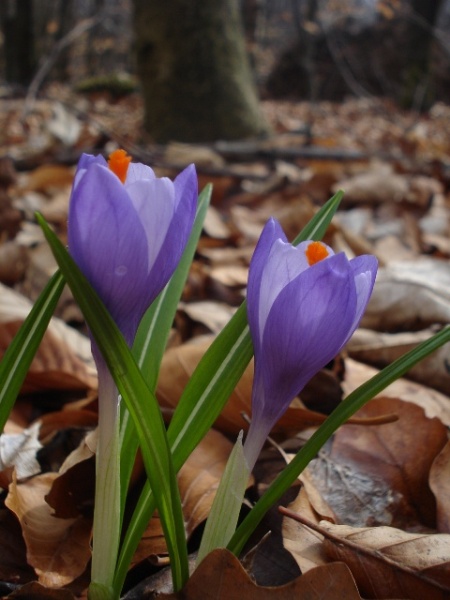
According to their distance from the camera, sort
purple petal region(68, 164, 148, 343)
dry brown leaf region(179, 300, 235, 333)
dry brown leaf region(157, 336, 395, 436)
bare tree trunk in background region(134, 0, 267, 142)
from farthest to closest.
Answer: bare tree trunk in background region(134, 0, 267, 142), dry brown leaf region(179, 300, 235, 333), dry brown leaf region(157, 336, 395, 436), purple petal region(68, 164, 148, 343)

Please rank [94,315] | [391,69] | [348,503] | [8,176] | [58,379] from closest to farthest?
[94,315], [348,503], [58,379], [8,176], [391,69]

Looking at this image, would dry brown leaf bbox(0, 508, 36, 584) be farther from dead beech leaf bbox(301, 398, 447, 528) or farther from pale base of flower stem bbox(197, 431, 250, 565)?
dead beech leaf bbox(301, 398, 447, 528)

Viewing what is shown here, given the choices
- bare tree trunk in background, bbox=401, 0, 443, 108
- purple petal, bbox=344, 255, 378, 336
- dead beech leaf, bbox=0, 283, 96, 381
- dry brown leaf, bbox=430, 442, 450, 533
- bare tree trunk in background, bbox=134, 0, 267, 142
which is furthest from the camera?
bare tree trunk in background, bbox=401, 0, 443, 108

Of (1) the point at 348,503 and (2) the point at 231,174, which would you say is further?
(2) the point at 231,174

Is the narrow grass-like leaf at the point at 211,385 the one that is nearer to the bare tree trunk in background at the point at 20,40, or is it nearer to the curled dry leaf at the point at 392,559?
the curled dry leaf at the point at 392,559

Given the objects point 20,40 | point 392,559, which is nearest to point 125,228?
point 392,559

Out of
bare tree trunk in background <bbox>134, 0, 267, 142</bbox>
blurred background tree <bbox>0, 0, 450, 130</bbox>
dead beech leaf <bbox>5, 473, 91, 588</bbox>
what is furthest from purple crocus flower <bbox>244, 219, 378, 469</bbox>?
bare tree trunk in background <bbox>134, 0, 267, 142</bbox>

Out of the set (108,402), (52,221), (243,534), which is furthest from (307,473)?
(52,221)

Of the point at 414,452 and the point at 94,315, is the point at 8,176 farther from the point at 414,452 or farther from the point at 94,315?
the point at 94,315
